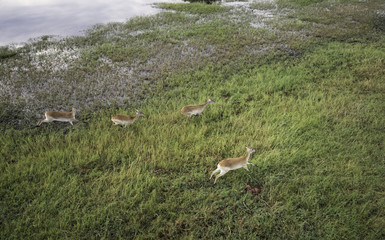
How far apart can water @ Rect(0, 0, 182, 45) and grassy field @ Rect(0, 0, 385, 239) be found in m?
2.06

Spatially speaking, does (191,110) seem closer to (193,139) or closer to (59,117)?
(193,139)

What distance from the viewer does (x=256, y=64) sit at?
10836 mm

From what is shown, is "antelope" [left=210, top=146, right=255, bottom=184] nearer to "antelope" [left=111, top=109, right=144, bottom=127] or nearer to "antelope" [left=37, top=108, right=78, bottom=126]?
"antelope" [left=111, top=109, right=144, bottom=127]

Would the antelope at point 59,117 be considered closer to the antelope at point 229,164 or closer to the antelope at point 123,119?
the antelope at point 123,119

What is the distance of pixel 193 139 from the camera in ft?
20.6

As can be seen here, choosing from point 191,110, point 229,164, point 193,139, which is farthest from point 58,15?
point 229,164

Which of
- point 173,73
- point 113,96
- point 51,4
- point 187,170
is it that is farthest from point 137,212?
point 51,4

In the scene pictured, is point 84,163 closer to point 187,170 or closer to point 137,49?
point 187,170

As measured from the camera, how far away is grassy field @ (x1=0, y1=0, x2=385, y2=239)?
4.33 meters

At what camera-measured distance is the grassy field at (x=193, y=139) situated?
4328mm

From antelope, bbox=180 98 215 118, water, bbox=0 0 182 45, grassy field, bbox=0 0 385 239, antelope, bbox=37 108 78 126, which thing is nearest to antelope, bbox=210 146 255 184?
grassy field, bbox=0 0 385 239

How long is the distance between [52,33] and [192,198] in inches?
532

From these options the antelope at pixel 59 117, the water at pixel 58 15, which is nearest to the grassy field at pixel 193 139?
the antelope at pixel 59 117

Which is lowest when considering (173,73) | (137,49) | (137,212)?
(137,212)
